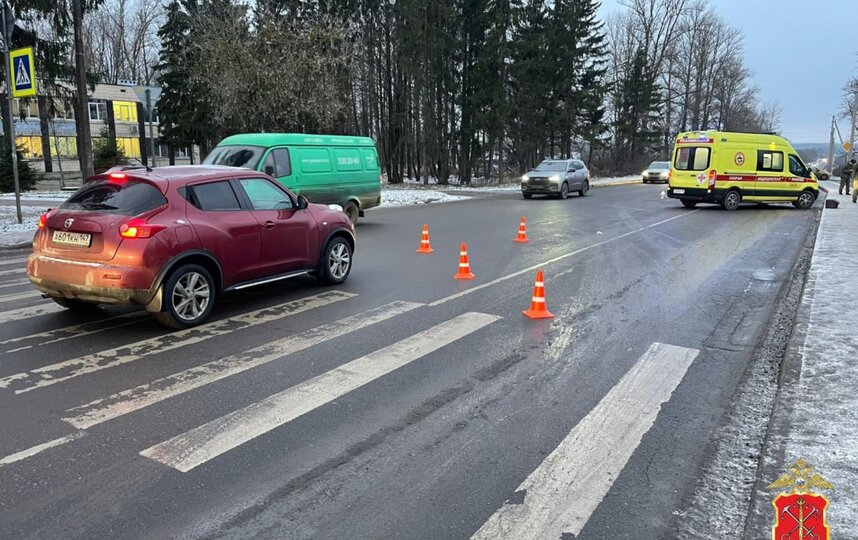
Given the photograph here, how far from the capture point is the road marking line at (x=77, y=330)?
5.88 metres

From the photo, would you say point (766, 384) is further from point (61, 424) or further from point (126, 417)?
point (61, 424)

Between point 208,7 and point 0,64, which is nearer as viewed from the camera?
point 0,64

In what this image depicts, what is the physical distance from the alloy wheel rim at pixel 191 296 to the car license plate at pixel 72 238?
3.15ft

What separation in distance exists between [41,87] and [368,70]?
23.5 m

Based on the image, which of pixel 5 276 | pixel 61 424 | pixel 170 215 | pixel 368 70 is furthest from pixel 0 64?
pixel 368 70

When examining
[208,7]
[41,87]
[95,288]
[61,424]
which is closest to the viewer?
[61,424]

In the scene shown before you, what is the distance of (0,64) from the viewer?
1630cm

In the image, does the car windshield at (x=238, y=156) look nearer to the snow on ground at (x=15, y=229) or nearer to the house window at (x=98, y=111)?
the snow on ground at (x=15, y=229)

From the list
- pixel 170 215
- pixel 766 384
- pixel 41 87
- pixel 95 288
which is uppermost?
pixel 41 87

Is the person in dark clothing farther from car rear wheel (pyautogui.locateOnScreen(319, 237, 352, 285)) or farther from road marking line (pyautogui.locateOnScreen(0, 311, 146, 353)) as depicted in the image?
road marking line (pyautogui.locateOnScreen(0, 311, 146, 353))

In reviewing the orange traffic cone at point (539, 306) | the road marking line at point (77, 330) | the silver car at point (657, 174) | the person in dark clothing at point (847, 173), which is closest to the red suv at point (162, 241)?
the road marking line at point (77, 330)

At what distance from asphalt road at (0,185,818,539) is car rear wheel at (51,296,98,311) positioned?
126mm

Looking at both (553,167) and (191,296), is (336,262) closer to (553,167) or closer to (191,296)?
(191,296)

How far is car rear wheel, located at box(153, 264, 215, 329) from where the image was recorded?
6.18 meters
